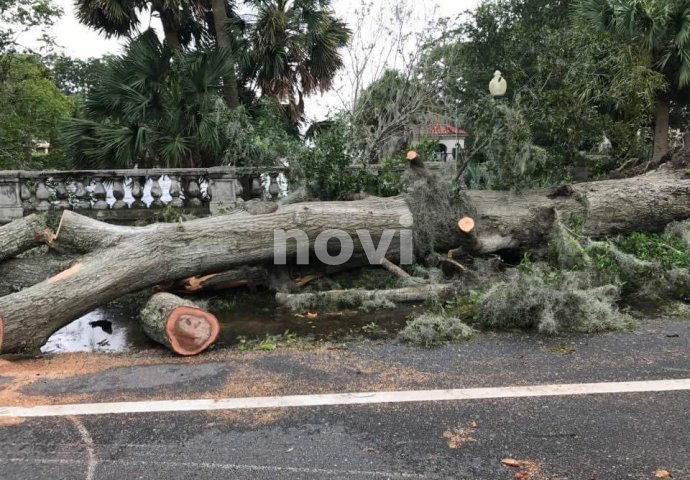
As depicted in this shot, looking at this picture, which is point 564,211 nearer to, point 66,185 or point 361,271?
point 361,271

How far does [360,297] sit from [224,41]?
7.08 m

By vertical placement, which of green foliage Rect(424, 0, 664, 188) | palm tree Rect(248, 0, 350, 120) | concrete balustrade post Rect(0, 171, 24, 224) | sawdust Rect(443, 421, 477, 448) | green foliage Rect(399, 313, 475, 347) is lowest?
sawdust Rect(443, 421, 477, 448)

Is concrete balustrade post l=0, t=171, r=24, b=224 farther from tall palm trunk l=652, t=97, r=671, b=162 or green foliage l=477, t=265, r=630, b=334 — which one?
tall palm trunk l=652, t=97, r=671, b=162

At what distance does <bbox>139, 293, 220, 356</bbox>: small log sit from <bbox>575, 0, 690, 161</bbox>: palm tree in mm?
9924

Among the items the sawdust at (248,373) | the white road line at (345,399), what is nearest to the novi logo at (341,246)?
the sawdust at (248,373)

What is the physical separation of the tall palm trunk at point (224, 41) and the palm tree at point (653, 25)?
7.40m

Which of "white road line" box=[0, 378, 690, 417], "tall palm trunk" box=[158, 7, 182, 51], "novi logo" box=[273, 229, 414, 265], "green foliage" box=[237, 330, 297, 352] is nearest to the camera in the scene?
"white road line" box=[0, 378, 690, 417]

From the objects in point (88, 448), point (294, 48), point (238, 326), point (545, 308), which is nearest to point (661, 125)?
point (294, 48)

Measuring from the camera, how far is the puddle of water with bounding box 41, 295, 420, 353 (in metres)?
4.81

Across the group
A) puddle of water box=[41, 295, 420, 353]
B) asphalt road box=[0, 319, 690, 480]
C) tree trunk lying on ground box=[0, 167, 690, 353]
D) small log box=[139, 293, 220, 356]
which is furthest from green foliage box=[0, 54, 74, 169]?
asphalt road box=[0, 319, 690, 480]

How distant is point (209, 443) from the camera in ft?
9.05

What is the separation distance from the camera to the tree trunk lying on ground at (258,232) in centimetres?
451

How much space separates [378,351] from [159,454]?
2.00m

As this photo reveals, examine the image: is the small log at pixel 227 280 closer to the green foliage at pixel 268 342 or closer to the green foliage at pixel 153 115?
the green foliage at pixel 268 342
